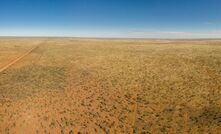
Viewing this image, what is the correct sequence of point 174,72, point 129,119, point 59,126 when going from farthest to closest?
point 174,72 → point 129,119 → point 59,126

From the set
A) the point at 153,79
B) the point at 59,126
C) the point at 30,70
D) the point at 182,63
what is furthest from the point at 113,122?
the point at 182,63

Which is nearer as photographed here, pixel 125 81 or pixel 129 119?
pixel 129 119

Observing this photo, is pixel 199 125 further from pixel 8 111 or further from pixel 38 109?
pixel 8 111

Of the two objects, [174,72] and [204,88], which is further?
[174,72]

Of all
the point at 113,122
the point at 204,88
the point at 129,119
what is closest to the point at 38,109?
the point at 113,122

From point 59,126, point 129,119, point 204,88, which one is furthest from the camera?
point 204,88

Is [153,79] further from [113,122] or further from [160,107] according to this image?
[113,122]

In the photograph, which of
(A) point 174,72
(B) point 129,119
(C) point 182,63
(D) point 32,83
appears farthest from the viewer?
(C) point 182,63

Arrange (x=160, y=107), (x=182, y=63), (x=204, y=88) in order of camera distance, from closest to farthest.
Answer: (x=160, y=107), (x=204, y=88), (x=182, y=63)
